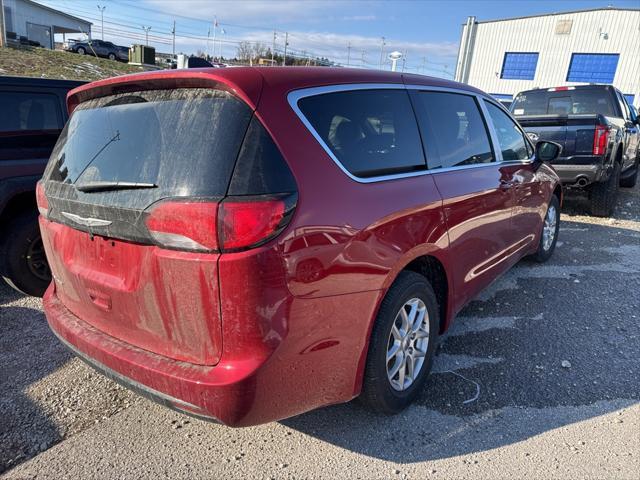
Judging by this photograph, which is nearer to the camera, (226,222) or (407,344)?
(226,222)

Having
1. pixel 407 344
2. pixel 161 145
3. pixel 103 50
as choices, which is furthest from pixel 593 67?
pixel 103 50

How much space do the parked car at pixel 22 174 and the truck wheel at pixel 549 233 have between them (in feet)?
16.1

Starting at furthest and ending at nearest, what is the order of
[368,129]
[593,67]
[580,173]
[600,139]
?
[593,67] < [580,173] < [600,139] < [368,129]

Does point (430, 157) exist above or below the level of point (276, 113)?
below

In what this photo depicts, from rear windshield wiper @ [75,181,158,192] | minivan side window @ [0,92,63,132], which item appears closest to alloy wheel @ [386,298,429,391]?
rear windshield wiper @ [75,181,158,192]

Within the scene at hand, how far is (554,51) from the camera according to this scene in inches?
1230

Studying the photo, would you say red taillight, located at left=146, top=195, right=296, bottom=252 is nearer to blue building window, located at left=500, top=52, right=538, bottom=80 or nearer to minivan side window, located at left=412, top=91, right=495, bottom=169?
minivan side window, located at left=412, top=91, right=495, bottom=169

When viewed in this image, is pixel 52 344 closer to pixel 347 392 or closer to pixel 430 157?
pixel 347 392

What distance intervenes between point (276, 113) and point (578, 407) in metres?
2.43

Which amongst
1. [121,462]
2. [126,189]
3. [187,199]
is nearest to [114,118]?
[126,189]

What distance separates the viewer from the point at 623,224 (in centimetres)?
727

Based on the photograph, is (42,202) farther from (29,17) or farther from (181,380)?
(29,17)

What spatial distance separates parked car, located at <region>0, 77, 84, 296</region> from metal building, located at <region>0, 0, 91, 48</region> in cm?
4438

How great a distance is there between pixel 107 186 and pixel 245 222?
0.73m
